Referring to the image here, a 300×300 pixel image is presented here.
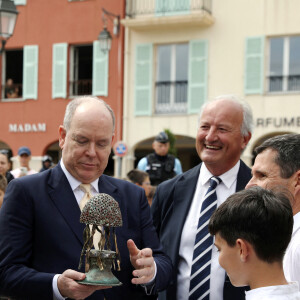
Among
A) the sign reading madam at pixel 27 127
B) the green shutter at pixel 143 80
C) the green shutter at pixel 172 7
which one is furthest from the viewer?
the sign reading madam at pixel 27 127

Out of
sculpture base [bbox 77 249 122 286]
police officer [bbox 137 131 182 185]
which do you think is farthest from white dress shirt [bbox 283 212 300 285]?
police officer [bbox 137 131 182 185]

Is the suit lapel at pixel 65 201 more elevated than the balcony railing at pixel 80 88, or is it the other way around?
the balcony railing at pixel 80 88

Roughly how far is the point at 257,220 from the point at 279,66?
1811 cm

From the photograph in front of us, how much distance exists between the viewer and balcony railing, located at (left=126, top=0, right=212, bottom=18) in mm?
21062

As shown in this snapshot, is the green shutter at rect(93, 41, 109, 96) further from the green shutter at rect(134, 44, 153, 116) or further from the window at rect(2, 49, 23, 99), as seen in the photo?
the window at rect(2, 49, 23, 99)

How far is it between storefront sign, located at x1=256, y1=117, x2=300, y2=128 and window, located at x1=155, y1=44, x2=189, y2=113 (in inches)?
103

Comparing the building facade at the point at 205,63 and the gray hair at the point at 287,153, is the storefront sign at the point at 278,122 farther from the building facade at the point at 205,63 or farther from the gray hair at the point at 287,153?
the gray hair at the point at 287,153

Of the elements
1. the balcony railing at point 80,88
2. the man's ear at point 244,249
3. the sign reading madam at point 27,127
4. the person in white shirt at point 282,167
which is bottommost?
the sign reading madam at point 27,127

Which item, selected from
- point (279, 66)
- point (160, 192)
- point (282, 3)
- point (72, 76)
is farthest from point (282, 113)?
point (160, 192)

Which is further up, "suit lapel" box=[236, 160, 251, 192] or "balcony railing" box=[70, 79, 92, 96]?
"balcony railing" box=[70, 79, 92, 96]

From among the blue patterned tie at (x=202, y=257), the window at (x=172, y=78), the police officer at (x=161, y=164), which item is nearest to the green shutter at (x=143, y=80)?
the window at (x=172, y=78)

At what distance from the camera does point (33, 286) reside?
3207 mm

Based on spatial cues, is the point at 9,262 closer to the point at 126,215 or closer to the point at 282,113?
the point at 126,215

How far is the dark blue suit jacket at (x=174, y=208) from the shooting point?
4.23 metres
